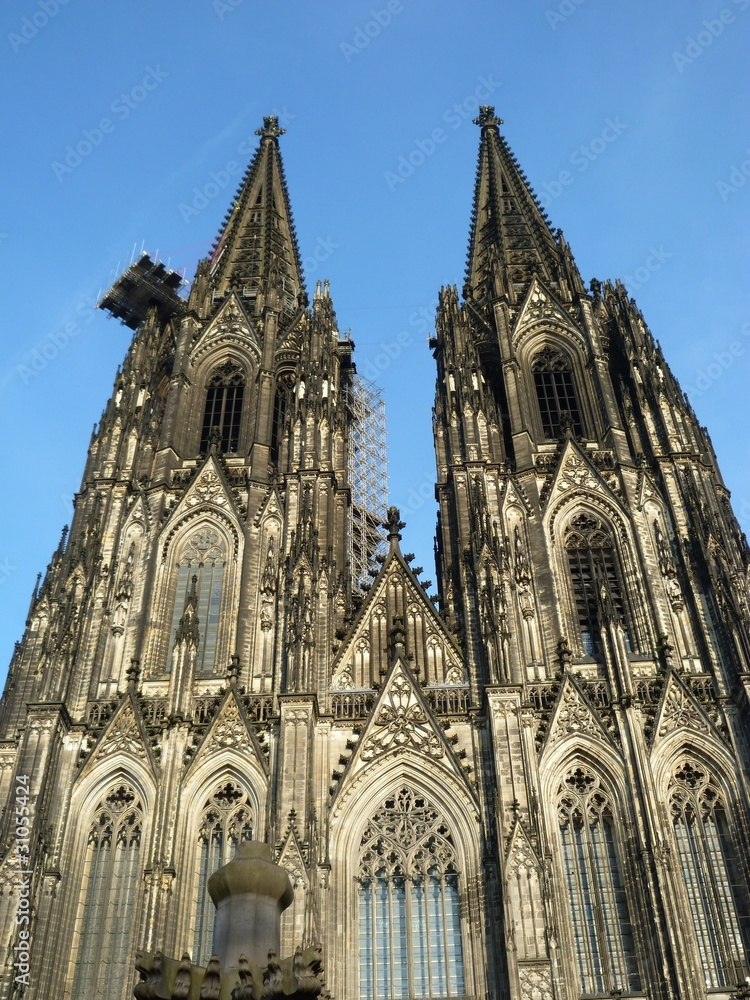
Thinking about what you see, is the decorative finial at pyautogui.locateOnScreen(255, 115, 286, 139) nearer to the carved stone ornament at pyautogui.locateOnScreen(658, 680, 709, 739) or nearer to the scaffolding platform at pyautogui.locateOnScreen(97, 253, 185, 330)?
the scaffolding platform at pyautogui.locateOnScreen(97, 253, 185, 330)

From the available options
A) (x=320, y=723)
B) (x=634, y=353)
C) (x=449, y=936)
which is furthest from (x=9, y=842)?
(x=634, y=353)

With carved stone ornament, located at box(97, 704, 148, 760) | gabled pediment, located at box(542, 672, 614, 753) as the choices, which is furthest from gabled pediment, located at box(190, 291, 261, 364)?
gabled pediment, located at box(542, 672, 614, 753)

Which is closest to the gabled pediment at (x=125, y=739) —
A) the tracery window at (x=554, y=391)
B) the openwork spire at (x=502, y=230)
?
the tracery window at (x=554, y=391)

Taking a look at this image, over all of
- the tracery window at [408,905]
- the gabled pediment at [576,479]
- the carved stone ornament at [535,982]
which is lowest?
the carved stone ornament at [535,982]

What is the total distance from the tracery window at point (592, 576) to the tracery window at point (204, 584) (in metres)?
10.2

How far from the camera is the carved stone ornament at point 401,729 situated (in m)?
27.1

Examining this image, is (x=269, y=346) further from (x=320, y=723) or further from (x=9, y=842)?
(x=9, y=842)

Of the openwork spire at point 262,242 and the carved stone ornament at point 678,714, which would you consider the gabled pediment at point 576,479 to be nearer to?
the carved stone ornament at point 678,714

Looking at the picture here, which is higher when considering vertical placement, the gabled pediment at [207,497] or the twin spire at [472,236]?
the twin spire at [472,236]

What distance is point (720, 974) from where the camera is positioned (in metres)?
23.4

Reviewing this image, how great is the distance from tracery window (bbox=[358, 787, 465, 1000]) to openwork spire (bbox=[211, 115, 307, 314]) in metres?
22.9

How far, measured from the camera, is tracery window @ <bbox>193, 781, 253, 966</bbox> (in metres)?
25.3

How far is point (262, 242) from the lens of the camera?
47312 millimetres

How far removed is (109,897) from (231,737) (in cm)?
461
